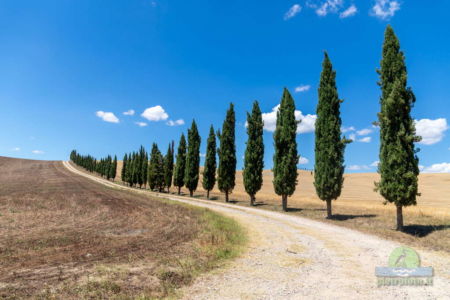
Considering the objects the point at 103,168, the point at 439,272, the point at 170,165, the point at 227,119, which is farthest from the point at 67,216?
the point at 103,168

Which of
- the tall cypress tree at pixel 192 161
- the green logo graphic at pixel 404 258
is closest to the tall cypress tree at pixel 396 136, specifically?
the green logo graphic at pixel 404 258

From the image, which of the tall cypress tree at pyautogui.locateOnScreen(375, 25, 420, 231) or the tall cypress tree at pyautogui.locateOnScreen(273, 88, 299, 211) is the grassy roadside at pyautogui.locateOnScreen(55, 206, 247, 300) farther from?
the tall cypress tree at pyautogui.locateOnScreen(273, 88, 299, 211)

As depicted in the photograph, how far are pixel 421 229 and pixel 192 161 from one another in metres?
40.7

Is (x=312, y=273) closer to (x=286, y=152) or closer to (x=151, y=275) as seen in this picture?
(x=151, y=275)

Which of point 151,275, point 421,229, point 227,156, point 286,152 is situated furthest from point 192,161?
point 151,275

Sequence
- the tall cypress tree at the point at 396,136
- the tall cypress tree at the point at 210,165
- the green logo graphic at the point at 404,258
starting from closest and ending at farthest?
the green logo graphic at the point at 404,258 → the tall cypress tree at the point at 396,136 → the tall cypress tree at the point at 210,165

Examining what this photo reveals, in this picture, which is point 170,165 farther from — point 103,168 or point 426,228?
point 103,168

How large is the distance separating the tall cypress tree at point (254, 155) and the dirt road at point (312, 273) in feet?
74.7

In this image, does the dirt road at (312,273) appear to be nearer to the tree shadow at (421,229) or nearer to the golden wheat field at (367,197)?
the tree shadow at (421,229)

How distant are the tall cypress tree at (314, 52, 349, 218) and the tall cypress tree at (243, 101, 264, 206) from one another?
1236cm

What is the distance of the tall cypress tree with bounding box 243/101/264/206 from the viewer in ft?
115

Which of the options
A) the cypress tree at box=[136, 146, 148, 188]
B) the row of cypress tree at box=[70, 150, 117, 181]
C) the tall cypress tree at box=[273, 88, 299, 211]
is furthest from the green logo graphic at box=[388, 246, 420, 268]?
the row of cypress tree at box=[70, 150, 117, 181]

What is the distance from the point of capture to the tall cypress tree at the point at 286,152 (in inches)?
1119

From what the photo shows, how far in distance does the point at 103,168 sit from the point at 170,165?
70.6m
